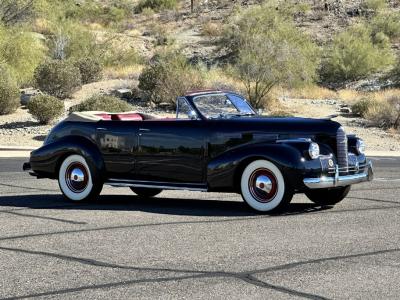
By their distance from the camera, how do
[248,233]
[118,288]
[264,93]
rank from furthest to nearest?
[264,93], [248,233], [118,288]

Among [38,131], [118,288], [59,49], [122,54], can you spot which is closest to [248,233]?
[118,288]

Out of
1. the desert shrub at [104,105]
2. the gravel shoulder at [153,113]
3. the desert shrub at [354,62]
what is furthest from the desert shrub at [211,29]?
the desert shrub at [104,105]

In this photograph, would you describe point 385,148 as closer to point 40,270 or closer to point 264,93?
point 264,93

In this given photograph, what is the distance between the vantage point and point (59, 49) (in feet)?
157

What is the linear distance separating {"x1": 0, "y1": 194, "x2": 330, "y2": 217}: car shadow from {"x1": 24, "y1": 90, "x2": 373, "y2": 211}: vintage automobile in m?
0.28

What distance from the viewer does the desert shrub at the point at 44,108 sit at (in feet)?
101

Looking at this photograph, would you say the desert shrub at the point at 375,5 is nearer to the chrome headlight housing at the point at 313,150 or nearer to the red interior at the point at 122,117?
the red interior at the point at 122,117

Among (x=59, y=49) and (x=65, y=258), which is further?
(x=59, y=49)

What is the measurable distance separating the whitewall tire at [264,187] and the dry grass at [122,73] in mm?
33684

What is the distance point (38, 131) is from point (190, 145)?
65.2 ft

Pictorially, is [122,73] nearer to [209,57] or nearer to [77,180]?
[209,57]

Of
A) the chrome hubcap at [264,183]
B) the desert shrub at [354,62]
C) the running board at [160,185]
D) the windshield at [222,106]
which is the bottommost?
the running board at [160,185]

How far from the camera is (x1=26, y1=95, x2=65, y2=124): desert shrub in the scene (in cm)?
3078

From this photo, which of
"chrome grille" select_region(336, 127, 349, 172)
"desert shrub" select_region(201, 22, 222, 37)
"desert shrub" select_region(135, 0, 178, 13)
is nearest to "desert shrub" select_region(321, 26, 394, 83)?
"desert shrub" select_region(201, 22, 222, 37)
